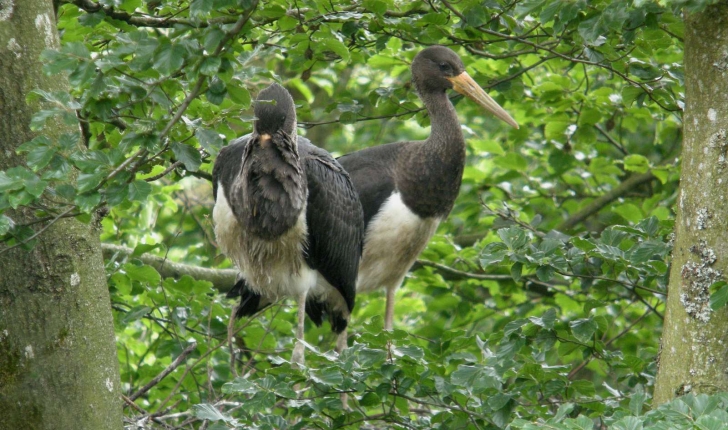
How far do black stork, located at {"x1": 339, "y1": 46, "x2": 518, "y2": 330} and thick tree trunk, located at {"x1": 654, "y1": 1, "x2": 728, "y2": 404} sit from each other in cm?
260

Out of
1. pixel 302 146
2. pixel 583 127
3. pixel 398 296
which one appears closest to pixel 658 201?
pixel 583 127

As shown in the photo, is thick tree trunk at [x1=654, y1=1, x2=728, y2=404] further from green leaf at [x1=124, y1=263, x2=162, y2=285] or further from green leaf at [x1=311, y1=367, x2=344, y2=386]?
green leaf at [x1=124, y1=263, x2=162, y2=285]

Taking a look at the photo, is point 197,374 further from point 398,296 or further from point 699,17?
point 699,17

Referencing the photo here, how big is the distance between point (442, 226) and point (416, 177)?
52.9 inches

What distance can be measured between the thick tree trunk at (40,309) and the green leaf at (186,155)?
0.57 m

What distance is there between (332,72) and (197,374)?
2802 millimetres

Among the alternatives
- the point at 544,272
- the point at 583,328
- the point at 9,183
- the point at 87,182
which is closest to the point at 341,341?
the point at 544,272

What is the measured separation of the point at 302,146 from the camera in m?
4.91

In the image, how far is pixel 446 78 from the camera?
18.2ft

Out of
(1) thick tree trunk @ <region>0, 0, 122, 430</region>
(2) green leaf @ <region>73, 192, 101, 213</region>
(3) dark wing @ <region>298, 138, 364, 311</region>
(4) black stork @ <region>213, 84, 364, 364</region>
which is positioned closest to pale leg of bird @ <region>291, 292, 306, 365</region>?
(4) black stork @ <region>213, 84, 364, 364</region>

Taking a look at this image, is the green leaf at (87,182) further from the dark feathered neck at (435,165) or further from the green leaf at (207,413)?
the dark feathered neck at (435,165)

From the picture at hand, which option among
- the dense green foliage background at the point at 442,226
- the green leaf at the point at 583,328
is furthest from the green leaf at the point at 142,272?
the green leaf at the point at 583,328

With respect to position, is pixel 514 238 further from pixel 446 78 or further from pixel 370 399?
pixel 446 78

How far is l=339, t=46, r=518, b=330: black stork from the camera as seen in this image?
550 cm
